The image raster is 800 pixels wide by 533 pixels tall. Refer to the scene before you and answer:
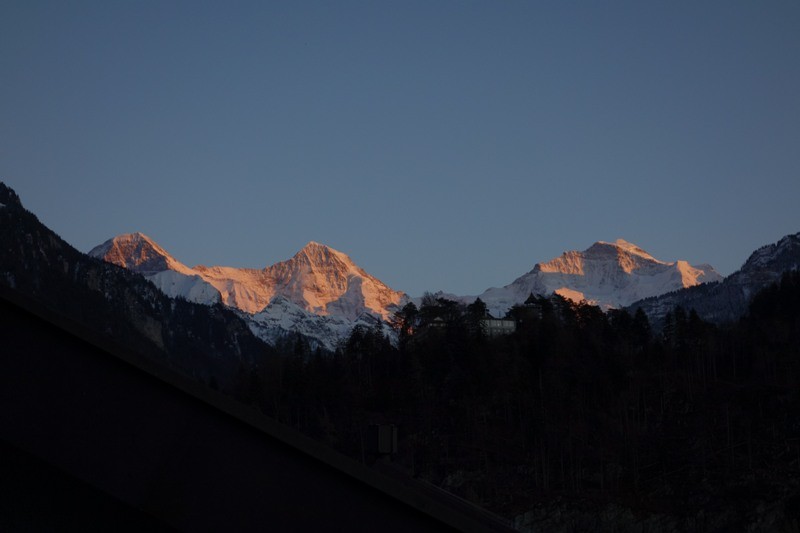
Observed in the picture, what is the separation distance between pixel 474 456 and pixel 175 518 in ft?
354

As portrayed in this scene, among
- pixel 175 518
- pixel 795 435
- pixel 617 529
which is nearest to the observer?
pixel 175 518

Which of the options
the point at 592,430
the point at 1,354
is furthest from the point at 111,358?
the point at 592,430

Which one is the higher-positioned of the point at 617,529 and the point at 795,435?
the point at 795,435

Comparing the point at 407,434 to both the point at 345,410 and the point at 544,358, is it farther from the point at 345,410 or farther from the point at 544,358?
the point at 544,358

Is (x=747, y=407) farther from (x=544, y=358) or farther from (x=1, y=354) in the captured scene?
(x=1, y=354)

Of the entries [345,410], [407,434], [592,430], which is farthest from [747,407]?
[345,410]

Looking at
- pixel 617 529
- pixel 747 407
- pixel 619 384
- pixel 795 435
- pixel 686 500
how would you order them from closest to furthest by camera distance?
pixel 617 529 → pixel 686 500 → pixel 795 435 → pixel 747 407 → pixel 619 384

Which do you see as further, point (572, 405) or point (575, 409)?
point (572, 405)

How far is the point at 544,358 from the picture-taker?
132 metres

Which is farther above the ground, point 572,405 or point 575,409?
point 572,405

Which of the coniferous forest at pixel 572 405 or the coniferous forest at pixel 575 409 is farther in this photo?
the coniferous forest at pixel 572 405

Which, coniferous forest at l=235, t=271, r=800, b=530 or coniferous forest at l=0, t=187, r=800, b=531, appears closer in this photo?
coniferous forest at l=0, t=187, r=800, b=531

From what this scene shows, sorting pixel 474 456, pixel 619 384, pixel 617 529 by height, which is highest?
pixel 619 384

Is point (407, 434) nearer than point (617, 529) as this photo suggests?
No
